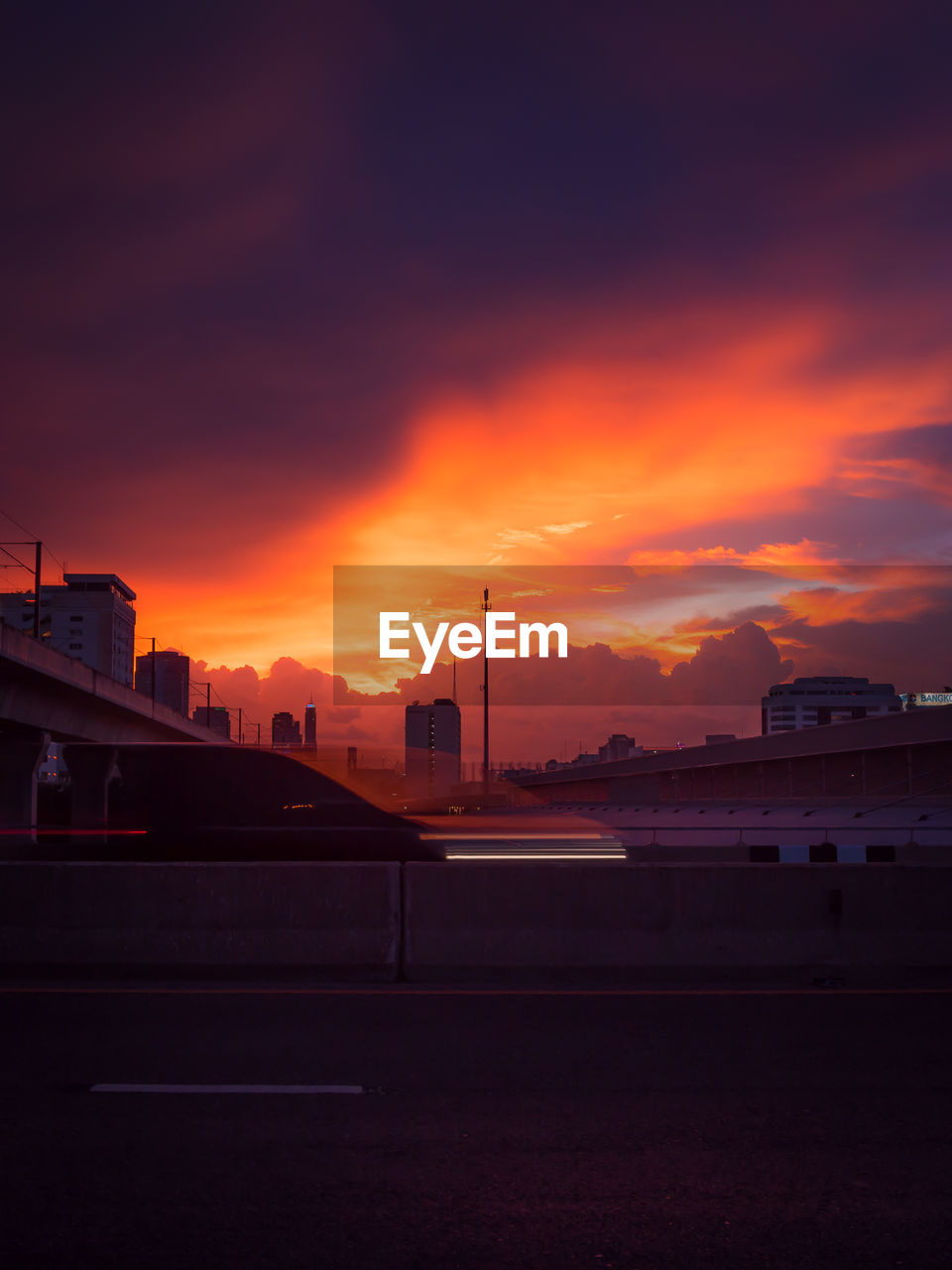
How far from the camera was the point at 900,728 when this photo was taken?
40406mm

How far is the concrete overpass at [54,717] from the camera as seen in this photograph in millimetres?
38625

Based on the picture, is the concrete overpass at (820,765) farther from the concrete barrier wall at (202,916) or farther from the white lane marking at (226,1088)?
the white lane marking at (226,1088)

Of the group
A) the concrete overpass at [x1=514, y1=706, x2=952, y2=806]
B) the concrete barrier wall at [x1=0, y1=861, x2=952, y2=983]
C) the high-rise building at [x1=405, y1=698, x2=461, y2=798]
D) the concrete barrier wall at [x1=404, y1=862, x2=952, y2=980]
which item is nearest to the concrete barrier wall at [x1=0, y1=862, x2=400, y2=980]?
the concrete barrier wall at [x1=0, y1=861, x2=952, y2=983]

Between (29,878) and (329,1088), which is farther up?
(29,878)

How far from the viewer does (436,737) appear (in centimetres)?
17925

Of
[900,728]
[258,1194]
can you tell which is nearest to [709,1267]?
[258,1194]

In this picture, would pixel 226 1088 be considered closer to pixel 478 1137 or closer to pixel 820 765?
pixel 478 1137

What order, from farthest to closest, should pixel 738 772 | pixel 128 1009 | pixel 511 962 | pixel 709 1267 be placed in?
pixel 738 772 < pixel 511 962 < pixel 128 1009 < pixel 709 1267

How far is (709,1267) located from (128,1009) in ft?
18.1

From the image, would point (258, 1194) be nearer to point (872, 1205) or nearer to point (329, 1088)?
point (329, 1088)

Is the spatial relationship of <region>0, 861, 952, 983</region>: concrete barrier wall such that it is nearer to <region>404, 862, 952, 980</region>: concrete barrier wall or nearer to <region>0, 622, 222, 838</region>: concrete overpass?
<region>404, 862, 952, 980</region>: concrete barrier wall

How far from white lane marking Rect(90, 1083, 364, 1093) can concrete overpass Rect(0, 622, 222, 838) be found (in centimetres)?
2787

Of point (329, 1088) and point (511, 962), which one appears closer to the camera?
point (329, 1088)

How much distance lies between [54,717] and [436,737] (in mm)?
134647
